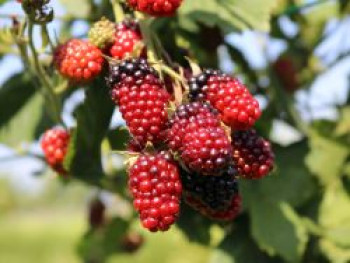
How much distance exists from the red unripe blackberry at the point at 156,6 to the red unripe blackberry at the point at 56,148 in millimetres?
498

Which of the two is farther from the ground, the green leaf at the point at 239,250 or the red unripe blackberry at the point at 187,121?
the red unripe blackberry at the point at 187,121

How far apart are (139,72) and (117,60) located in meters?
0.12

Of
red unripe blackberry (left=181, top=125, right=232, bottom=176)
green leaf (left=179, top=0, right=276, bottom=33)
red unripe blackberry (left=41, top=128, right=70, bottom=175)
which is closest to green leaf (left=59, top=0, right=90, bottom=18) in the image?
green leaf (left=179, top=0, right=276, bottom=33)

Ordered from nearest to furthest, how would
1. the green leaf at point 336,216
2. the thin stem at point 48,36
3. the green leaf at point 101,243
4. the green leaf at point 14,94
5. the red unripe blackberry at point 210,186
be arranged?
the red unripe blackberry at point 210,186
the thin stem at point 48,36
the green leaf at point 336,216
the green leaf at point 14,94
the green leaf at point 101,243

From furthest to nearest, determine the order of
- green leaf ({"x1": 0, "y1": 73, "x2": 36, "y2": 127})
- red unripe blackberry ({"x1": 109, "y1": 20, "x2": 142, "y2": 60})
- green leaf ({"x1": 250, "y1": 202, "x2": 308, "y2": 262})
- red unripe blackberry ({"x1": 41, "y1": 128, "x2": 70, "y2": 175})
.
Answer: green leaf ({"x1": 0, "y1": 73, "x2": 36, "y2": 127}) < green leaf ({"x1": 250, "y1": 202, "x2": 308, "y2": 262}) < red unripe blackberry ({"x1": 41, "y1": 128, "x2": 70, "y2": 175}) < red unripe blackberry ({"x1": 109, "y1": 20, "x2": 142, "y2": 60})

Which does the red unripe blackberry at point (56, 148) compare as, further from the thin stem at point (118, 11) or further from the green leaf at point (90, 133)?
the thin stem at point (118, 11)

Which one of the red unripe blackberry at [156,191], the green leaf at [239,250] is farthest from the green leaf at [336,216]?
the red unripe blackberry at [156,191]

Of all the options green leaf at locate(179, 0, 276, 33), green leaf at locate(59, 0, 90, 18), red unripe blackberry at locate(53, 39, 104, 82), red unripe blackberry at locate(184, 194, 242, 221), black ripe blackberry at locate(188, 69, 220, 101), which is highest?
black ripe blackberry at locate(188, 69, 220, 101)

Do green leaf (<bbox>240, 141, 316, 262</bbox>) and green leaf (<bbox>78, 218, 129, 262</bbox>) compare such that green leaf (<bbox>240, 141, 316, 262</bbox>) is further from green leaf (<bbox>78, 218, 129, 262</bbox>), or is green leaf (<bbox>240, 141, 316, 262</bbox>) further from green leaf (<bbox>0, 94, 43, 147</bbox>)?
green leaf (<bbox>78, 218, 129, 262</bbox>)

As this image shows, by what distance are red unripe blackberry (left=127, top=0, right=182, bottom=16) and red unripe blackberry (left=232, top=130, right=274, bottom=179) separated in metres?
0.23

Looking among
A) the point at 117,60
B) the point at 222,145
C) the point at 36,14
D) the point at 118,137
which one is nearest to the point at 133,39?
the point at 117,60

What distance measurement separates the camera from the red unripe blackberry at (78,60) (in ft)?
4.47

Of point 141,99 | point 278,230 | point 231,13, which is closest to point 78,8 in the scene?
point 231,13

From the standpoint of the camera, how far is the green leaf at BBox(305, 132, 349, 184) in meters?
2.15
